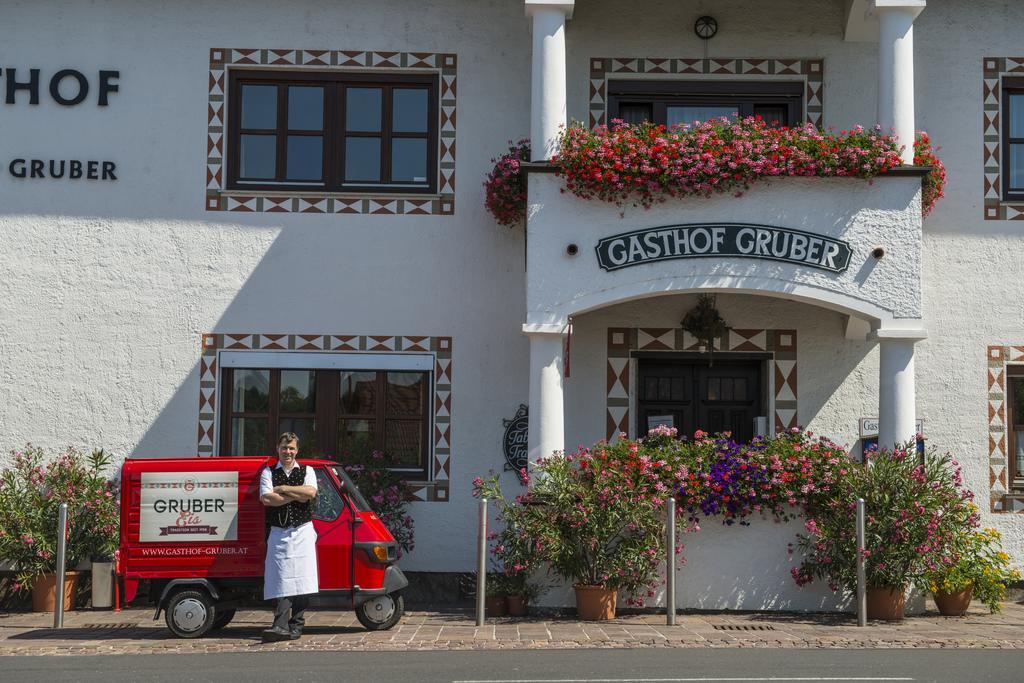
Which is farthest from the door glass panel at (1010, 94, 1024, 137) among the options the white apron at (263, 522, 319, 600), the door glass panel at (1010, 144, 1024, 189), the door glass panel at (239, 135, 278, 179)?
the white apron at (263, 522, 319, 600)

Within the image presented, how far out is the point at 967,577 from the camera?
1353 centimetres

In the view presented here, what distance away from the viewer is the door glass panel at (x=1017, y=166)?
15.8 metres

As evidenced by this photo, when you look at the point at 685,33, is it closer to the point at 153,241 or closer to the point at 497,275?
the point at 497,275

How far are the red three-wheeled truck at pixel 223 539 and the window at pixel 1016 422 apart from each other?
294 inches

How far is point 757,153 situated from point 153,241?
7.01m

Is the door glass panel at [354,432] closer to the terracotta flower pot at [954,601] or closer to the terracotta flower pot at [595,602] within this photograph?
the terracotta flower pot at [595,602]

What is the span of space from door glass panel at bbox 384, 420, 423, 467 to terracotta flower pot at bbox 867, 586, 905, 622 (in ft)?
17.5

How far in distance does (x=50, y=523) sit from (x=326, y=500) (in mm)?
3926

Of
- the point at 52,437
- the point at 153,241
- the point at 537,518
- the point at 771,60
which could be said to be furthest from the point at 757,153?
the point at 52,437

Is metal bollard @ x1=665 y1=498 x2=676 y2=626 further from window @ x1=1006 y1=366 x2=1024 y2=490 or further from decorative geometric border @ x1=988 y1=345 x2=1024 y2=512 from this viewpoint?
window @ x1=1006 y1=366 x2=1024 y2=490

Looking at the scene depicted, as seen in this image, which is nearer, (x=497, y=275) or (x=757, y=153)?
(x=757, y=153)

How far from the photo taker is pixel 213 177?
1574 cm

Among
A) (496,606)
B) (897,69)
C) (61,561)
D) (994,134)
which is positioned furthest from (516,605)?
(994,134)

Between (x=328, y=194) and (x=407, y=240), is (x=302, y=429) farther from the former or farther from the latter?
(x=328, y=194)
